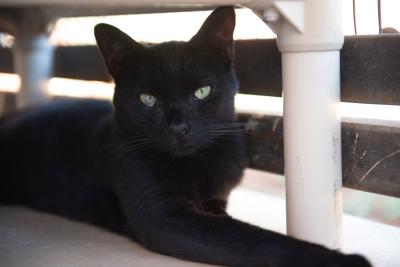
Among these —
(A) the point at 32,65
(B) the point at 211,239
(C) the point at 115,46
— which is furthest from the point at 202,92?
(A) the point at 32,65

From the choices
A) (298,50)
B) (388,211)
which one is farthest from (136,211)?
(388,211)

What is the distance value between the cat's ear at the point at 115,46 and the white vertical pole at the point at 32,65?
3.98 feet

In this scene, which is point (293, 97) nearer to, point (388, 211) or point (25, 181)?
point (25, 181)

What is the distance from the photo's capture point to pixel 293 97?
1.38 meters

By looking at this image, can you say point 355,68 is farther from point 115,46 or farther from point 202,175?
point 115,46

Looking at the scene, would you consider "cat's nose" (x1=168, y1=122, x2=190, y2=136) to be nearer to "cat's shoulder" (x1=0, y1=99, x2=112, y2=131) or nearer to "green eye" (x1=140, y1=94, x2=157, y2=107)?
"green eye" (x1=140, y1=94, x2=157, y2=107)

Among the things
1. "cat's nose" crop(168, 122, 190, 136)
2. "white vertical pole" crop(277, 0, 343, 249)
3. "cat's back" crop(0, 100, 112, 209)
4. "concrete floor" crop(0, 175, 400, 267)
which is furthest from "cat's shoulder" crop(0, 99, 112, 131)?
"white vertical pole" crop(277, 0, 343, 249)

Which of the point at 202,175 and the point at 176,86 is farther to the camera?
the point at 202,175

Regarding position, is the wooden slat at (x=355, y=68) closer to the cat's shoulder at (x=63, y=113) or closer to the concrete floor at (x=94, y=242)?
the concrete floor at (x=94, y=242)

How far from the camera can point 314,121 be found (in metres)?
1.36

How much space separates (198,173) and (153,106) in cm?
23

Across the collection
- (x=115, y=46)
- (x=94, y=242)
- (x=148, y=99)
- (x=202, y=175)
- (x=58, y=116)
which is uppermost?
(x=115, y=46)

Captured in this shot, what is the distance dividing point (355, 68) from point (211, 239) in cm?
59

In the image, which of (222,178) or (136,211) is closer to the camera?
(136,211)
